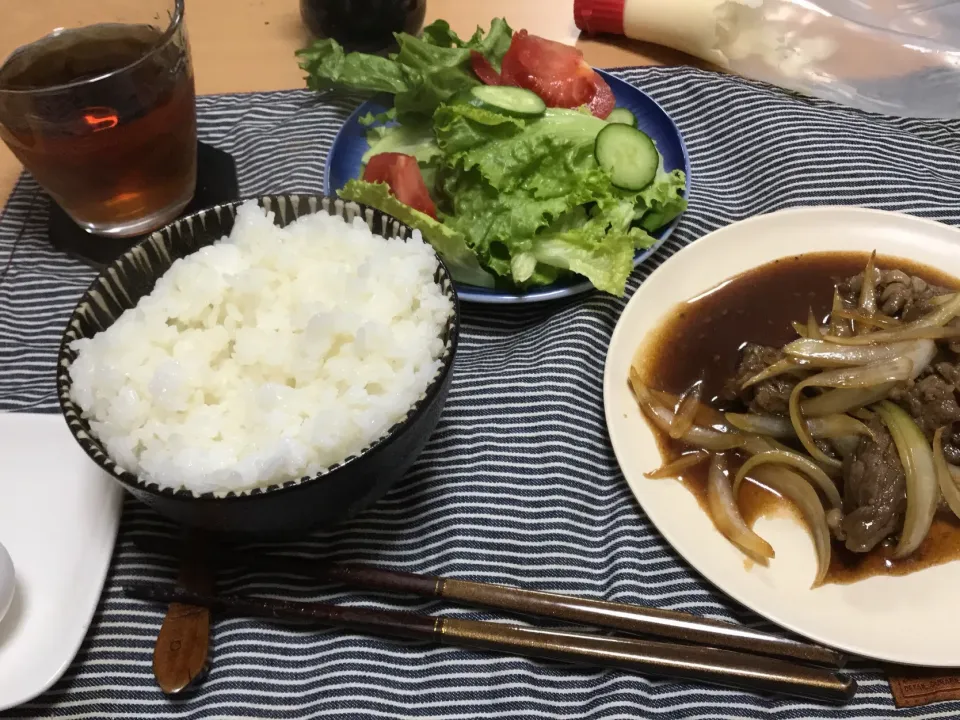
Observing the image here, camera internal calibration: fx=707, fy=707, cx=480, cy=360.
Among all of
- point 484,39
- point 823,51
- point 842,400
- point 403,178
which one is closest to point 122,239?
point 403,178

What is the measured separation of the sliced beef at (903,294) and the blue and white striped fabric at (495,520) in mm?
461

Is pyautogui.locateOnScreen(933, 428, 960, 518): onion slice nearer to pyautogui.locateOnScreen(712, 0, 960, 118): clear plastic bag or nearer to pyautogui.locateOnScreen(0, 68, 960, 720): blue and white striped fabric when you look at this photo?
pyautogui.locateOnScreen(0, 68, 960, 720): blue and white striped fabric

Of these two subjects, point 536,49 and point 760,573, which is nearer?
point 760,573

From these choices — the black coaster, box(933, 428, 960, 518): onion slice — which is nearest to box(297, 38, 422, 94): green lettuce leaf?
the black coaster

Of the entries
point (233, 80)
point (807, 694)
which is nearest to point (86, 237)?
point (233, 80)

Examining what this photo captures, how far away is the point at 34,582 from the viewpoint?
1395 mm

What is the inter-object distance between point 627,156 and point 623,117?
252mm

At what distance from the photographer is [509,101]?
2.26 metres

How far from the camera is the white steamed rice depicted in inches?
50.3

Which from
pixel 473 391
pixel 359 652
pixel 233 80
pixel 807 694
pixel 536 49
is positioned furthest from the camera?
pixel 233 80

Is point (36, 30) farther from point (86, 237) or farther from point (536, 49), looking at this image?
point (536, 49)

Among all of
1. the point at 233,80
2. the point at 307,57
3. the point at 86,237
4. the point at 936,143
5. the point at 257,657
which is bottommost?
the point at 257,657

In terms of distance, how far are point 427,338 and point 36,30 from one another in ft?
5.42

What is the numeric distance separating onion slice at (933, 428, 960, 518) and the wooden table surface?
1.84 m
